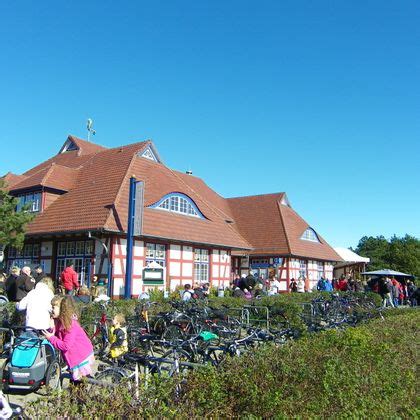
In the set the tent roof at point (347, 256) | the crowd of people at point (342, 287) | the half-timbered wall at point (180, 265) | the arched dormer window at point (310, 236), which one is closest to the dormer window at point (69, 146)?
the half-timbered wall at point (180, 265)

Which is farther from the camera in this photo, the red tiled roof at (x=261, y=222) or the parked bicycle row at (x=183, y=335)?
the red tiled roof at (x=261, y=222)

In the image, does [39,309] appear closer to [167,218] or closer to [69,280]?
[69,280]

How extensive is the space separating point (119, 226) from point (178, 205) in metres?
4.88

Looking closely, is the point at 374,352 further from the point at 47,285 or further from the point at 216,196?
the point at 216,196

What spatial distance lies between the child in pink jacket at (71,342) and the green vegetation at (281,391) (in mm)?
1705

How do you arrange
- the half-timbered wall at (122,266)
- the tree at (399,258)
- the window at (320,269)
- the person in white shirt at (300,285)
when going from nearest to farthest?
the half-timbered wall at (122,266) < the person in white shirt at (300,285) < the window at (320,269) < the tree at (399,258)

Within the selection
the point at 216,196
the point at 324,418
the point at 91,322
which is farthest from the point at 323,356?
the point at 216,196

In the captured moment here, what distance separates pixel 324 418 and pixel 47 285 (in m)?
5.59

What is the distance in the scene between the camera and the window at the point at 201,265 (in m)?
23.9

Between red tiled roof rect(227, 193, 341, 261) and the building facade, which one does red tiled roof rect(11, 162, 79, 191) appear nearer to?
the building facade

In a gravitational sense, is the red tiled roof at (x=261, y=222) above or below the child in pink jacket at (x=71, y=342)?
above

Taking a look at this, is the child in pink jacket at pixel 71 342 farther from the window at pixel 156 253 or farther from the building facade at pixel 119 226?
the window at pixel 156 253

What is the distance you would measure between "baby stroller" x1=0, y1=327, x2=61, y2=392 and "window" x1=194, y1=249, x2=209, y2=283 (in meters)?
17.0

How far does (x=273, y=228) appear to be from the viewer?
32906 millimetres
